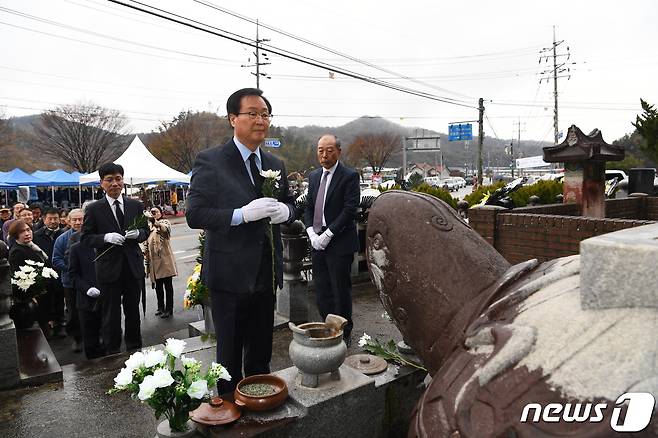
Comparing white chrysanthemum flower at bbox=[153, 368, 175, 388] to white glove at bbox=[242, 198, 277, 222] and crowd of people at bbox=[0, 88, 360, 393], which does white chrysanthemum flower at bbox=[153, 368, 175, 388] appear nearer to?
crowd of people at bbox=[0, 88, 360, 393]

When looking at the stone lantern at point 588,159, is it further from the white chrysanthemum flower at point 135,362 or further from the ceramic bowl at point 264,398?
the white chrysanthemum flower at point 135,362

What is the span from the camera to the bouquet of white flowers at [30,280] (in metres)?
4.76

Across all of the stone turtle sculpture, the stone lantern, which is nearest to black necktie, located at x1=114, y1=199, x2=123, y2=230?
the stone turtle sculpture

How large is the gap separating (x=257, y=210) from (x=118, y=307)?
257cm

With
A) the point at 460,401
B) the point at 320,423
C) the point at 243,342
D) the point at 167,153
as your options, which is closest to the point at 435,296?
the point at 460,401

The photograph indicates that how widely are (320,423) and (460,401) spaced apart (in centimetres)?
125

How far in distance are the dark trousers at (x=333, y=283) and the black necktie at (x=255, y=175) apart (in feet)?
5.06

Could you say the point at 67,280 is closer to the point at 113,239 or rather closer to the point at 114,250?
the point at 114,250

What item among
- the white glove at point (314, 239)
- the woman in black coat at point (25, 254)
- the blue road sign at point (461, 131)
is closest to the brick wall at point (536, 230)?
the white glove at point (314, 239)

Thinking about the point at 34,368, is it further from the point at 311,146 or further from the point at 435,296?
the point at 311,146

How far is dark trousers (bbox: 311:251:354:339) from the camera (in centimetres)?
421

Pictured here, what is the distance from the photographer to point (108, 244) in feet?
14.1

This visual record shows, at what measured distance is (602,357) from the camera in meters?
1.26

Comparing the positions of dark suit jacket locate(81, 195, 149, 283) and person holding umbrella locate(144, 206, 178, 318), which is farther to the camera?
person holding umbrella locate(144, 206, 178, 318)
